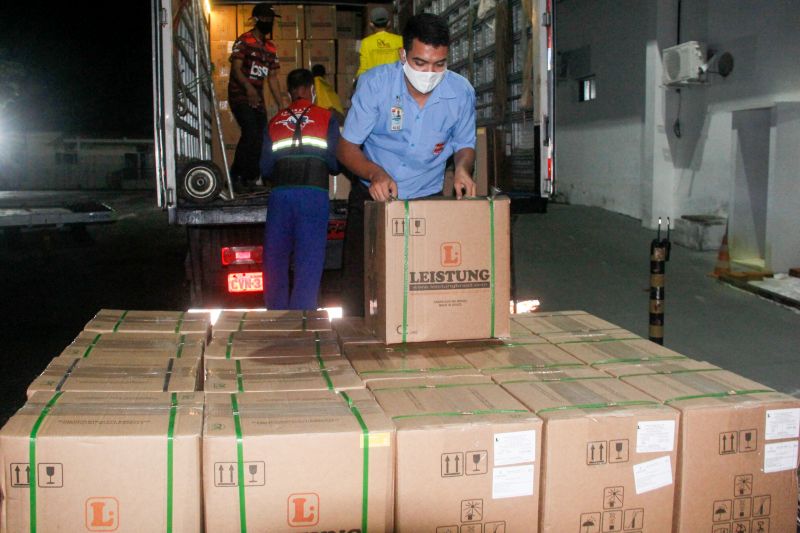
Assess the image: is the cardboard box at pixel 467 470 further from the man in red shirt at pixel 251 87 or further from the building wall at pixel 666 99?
the building wall at pixel 666 99

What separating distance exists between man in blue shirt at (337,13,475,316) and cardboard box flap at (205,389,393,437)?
149 cm

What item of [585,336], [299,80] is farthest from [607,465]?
[299,80]

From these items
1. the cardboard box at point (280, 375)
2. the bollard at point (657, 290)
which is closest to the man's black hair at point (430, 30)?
the cardboard box at point (280, 375)

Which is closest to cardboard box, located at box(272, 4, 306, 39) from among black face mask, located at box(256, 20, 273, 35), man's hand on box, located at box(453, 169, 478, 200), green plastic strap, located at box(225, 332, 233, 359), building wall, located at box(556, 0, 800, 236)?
black face mask, located at box(256, 20, 273, 35)

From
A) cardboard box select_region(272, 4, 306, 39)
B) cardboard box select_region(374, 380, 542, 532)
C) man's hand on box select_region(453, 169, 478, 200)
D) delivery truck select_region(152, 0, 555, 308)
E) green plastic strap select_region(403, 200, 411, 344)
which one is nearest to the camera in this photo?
cardboard box select_region(374, 380, 542, 532)

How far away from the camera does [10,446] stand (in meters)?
1.88

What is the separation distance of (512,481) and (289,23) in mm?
7367

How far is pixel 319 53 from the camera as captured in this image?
8.78m

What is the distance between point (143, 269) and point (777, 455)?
34.6 ft

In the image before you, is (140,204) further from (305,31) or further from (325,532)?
(325,532)

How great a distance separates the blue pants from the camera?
515 cm

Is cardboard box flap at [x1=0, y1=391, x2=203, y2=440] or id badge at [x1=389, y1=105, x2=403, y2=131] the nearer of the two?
cardboard box flap at [x1=0, y1=391, x2=203, y2=440]

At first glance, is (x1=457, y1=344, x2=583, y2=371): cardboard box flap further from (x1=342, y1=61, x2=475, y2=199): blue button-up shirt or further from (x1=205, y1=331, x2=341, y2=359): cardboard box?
(x1=342, y1=61, x2=475, y2=199): blue button-up shirt

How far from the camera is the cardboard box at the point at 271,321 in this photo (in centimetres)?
305
